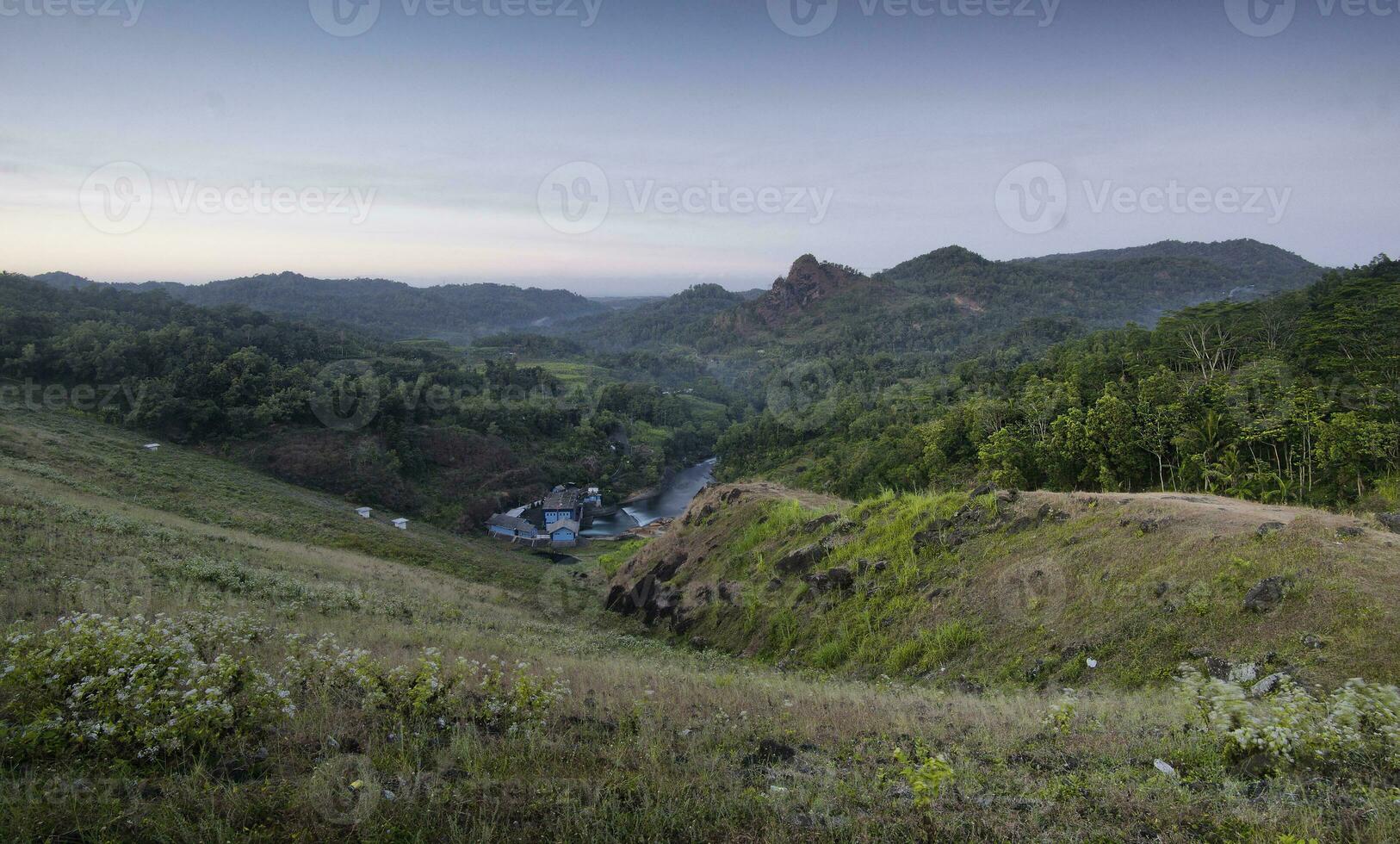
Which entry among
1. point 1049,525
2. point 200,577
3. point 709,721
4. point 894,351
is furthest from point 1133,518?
point 894,351

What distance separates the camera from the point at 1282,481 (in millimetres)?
15156

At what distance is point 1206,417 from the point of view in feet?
55.3

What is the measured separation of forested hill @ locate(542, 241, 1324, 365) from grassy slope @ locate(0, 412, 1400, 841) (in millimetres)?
81080

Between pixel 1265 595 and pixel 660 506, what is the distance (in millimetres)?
59346

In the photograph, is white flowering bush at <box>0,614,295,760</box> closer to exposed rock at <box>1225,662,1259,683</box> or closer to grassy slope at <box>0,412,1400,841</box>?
grassy slope at <box>0,412,1400,841</box>

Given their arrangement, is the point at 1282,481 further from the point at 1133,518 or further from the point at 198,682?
the point at 198,682

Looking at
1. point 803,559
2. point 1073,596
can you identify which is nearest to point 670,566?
point 803,559

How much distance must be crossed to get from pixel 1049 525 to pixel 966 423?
1953 cm

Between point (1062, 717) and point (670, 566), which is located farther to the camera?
point (670, 566)

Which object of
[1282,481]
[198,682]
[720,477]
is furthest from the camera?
[720,477]

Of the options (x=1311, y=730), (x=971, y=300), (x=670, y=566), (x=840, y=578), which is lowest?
(x=670, y=566)

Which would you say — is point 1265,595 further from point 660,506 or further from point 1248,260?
point 1248,260

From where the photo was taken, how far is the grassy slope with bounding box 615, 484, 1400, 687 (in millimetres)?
6836

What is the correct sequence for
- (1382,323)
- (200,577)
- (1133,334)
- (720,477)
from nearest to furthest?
(200,577), (1382,323), (1133,334), (720,477)
